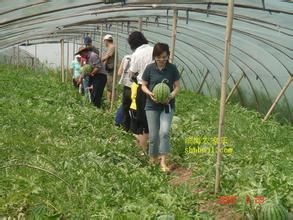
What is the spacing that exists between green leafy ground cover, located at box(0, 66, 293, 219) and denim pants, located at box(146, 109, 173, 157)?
0.92ft

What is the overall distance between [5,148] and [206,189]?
2.19m

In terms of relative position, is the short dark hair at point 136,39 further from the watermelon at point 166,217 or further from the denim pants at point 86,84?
the denim pants at point 86,84

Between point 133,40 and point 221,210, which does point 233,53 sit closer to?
point 133,40

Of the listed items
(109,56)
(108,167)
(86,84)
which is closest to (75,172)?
(108,167)

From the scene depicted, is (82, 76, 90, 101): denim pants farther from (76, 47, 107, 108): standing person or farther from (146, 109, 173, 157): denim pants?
(146, 109, 173, 157): denim pants

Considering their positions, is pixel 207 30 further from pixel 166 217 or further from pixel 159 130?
pixel 166 217

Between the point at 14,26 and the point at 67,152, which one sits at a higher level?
the point at 14,26

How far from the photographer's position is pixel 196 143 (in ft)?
25.6

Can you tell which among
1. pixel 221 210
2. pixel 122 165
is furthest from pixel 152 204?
pixel 122 165

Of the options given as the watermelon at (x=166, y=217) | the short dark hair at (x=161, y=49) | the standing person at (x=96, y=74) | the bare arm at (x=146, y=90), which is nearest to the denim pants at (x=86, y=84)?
the standing person at (x=96, y=74)

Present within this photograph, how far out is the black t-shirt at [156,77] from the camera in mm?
6840

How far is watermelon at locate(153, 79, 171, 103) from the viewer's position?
21.5ft

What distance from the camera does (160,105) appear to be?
6828 millimetres

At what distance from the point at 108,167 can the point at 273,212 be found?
Result: 2164 millimetres
